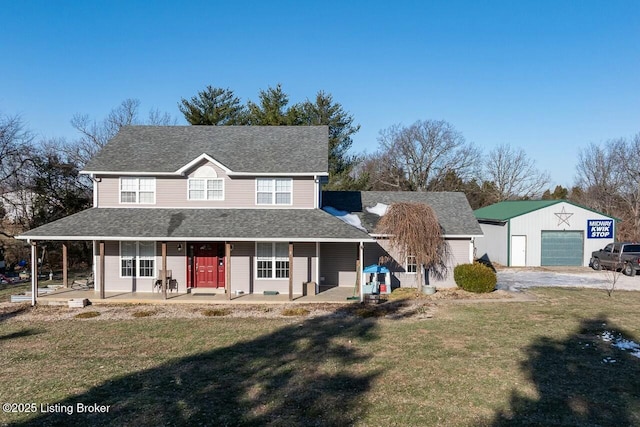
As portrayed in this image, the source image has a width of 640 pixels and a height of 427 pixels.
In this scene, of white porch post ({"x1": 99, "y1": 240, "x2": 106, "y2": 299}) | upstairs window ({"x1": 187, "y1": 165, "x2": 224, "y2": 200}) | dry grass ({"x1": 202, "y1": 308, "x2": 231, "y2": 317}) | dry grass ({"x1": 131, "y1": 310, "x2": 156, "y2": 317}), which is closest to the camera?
dry grass ({"x1": 131, "y1": 310, "x2": 156, "y2": 317})

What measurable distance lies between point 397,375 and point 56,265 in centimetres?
2925

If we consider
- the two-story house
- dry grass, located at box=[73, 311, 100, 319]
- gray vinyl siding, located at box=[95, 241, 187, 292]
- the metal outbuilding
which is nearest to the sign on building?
the metal outbuilding

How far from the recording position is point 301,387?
30.9 ft

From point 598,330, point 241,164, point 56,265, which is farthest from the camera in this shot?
point 56,265

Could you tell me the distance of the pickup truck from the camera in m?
26.2

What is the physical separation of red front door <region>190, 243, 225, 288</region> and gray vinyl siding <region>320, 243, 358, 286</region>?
4.70 meters

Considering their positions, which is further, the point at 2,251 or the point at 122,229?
the point at 2,251

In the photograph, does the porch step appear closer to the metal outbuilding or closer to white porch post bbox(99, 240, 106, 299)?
white porch post bbox(99, 240, 106, 299)

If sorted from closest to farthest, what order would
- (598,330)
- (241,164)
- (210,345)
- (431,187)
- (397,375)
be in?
1. (397,375)
2. (210,345)
3. (598,330)
4. (241,164)
5. (431,187)

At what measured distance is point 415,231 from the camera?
19.9 meters

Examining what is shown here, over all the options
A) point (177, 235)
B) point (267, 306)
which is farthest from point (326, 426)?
point (177, 235)

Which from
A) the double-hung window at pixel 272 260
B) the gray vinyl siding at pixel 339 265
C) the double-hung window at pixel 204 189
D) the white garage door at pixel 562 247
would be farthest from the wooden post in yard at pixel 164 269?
the white garage door at pixel 562 247

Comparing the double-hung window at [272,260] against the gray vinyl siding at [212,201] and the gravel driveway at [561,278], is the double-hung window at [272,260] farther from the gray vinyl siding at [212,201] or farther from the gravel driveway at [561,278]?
the gravel driveway at [561,278]

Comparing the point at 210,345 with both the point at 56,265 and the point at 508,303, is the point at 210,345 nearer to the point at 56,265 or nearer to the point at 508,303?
the point at 508,303
